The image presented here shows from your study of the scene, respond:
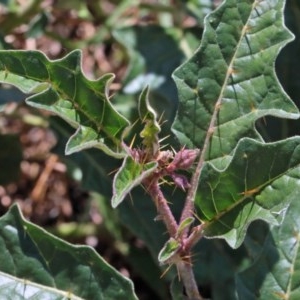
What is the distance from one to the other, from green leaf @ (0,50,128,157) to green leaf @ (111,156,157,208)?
0.14 feet

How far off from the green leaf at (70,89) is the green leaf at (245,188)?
160 mm

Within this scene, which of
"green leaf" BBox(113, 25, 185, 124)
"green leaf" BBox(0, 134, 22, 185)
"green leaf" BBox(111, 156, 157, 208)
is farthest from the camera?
"green leaf" BBox(0, 134, 22, 185)

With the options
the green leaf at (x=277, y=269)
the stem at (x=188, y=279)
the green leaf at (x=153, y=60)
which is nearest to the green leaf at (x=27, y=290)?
the stem at (x=188, y=279)

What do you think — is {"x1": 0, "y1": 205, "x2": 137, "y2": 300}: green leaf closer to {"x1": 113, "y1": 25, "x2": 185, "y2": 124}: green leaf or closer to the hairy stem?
the hairy stem

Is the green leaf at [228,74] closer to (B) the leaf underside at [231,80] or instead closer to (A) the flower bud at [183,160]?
(B) the leaf underside at [231,80]

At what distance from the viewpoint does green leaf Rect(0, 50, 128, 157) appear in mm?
1234

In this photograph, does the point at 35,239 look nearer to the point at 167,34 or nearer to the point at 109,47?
the point at 167,34

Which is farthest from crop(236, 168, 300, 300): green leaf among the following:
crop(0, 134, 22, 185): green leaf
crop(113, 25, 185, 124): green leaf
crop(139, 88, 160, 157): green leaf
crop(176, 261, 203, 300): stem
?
crop(0, 134, 22, 185): green leaf

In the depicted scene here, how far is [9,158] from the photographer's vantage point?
89.4 inches

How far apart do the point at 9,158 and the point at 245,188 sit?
1.15 meters

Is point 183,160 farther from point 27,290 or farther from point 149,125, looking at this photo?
Answer: point 27,290

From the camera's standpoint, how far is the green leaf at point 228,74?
1387mm

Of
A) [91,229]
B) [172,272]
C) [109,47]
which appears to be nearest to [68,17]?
[109,47]

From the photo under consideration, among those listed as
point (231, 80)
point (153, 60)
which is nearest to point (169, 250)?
point (231, 80)
